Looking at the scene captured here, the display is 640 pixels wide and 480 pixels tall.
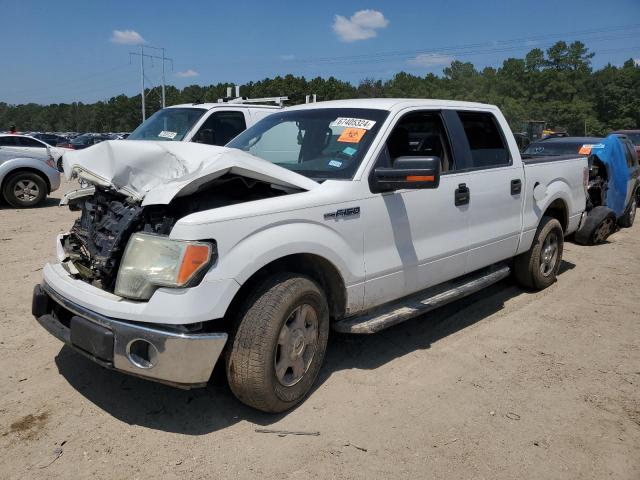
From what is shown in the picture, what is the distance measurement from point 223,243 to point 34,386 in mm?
1834

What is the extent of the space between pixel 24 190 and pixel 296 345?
10.3 metres

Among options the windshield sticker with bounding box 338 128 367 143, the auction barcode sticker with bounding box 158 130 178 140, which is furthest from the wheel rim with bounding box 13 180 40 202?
the windshield sticker with bounding box 338 128 367 143

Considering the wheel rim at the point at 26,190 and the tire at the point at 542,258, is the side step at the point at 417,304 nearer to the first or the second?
the tire at the point at 542,258

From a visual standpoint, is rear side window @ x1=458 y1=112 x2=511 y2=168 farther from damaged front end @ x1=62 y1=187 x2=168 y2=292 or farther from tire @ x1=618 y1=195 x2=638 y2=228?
tire @ x1=618 y1=195 x2=638 y2=228

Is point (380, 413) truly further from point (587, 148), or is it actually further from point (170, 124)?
point (587, 148)

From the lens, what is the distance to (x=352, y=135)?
3908 mm

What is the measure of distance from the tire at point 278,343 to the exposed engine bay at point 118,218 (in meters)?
0.67

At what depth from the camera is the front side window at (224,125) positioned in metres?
8.69

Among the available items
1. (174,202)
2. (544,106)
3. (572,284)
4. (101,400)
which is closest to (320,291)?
(174,202)

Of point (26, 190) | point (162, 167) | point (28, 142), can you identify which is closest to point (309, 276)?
point (162, 167)

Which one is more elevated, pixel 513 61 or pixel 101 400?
pixel 513 61

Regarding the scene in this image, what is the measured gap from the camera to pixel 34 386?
361 cm

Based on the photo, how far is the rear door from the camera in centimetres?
459

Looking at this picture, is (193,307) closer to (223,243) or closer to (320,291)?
(223,243)
